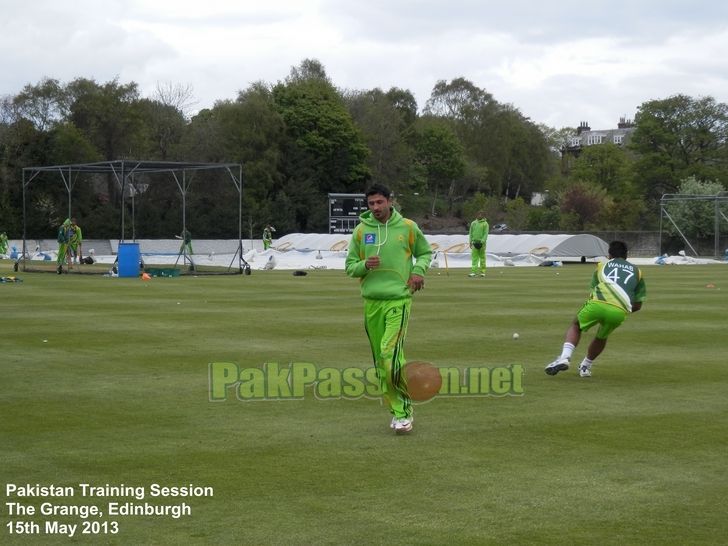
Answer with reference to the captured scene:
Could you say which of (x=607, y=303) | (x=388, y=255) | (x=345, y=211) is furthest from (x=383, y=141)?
(x=388, y=255)

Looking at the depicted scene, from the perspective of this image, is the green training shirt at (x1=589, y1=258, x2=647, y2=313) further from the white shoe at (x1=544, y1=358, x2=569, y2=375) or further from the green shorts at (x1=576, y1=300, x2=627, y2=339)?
the white shoe at (x1=544, y1=358, x2=569, y2=375)

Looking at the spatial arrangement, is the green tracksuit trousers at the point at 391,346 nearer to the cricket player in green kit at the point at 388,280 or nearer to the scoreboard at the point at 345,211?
the cricket player in green kit at the point at 388,280

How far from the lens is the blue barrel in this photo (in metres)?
37.8

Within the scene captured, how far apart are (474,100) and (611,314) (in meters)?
119

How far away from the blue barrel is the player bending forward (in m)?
26.5

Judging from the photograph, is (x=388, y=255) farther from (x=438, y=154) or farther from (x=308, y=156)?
(x=438, y=154)

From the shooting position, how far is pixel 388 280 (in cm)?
996

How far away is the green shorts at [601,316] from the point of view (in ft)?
43.5

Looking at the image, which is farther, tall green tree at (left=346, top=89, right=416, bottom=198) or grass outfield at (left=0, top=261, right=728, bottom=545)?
tall green tree at (left=346, top=89, right=416, bottom=198)

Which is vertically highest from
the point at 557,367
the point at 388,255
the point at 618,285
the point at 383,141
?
the point at 383,141

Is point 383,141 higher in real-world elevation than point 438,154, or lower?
higher

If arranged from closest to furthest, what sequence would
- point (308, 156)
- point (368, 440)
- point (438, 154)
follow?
point (368, 440) < point (308, 156) < point (438, 154)

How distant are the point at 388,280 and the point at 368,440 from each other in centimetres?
145
